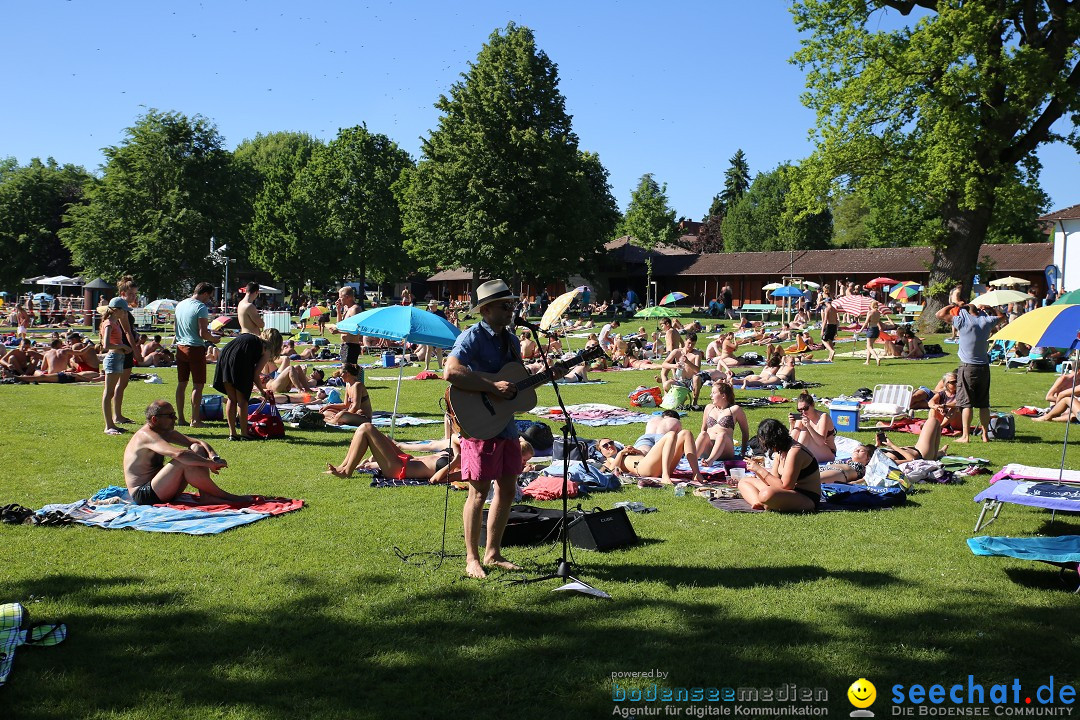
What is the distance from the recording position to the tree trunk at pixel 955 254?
29422 mm

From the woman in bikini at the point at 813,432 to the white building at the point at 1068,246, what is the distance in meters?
45.5

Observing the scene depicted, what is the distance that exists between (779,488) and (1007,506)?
7.30ft

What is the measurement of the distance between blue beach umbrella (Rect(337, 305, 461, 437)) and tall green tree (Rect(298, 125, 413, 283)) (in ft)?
168

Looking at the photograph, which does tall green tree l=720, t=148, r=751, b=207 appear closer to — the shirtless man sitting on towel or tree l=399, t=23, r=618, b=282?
tree l=399, t=23, r=618, b=282

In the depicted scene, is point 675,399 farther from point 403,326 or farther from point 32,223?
point 32,223

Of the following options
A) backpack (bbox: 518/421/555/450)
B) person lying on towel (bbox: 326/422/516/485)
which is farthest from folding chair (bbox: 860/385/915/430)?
person lying on towel (bbox: 326/422/516/485)

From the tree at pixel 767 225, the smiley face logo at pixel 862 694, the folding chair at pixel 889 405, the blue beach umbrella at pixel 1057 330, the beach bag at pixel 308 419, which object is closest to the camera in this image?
the smiley face logo at pixel 862 694

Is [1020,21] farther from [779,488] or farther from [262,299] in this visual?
[262,299]

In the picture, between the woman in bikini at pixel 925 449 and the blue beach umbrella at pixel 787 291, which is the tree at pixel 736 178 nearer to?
the blue beach umbrella at pixel 787 291

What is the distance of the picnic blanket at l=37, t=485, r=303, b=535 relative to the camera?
7055 mm

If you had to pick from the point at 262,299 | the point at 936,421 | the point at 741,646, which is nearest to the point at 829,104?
the point at 936,421

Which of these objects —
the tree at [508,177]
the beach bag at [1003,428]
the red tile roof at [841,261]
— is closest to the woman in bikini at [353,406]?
the beach bag at [1003,428]

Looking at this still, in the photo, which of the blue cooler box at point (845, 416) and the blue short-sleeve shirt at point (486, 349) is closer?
the blue short-sleeve shirt at point (486, 349)

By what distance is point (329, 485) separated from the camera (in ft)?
29.3
